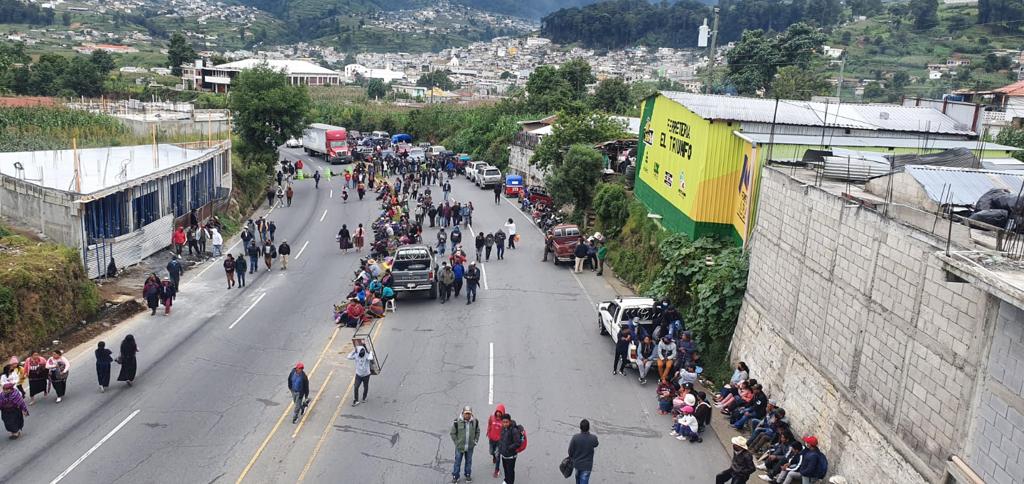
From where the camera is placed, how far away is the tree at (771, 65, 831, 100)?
203 feet

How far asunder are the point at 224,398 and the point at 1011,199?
15233 mm

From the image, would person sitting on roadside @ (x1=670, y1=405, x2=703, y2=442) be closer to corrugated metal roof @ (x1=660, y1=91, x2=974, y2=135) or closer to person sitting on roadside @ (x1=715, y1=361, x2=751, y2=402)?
person sitting on roadside @ (x1=715, y1=361, x2=751, y2=402)

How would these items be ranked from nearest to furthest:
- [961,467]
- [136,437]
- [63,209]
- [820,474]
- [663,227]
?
[961,467], [820,474], [136,437], [63,209], [663,227]

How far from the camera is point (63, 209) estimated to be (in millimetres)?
24438

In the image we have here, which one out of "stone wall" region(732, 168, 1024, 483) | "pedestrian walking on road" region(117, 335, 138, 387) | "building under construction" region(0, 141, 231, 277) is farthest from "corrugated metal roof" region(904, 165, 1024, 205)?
"building under construction" region(0, 141, 231, 277)

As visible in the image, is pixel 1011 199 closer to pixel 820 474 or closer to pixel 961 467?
pixel 961 467

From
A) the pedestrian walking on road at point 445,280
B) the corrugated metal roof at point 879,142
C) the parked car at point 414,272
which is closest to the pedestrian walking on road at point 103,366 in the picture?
the parked car at point 414,272

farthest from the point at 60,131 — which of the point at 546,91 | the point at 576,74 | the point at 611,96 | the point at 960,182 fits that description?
the point at 576,74

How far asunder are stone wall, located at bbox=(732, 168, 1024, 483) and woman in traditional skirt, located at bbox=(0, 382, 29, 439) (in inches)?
578

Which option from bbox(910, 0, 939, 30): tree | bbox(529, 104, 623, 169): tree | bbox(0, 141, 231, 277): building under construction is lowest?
bbox(0, 141, 231, 277): building under construction

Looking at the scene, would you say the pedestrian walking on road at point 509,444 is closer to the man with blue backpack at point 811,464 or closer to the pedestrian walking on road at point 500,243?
the man with blue backpack at point 811,464

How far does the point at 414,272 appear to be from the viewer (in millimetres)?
25641

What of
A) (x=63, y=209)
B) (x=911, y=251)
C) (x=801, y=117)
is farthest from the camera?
(x=801, y=117)

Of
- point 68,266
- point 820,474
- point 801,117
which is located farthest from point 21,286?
point 801,117
